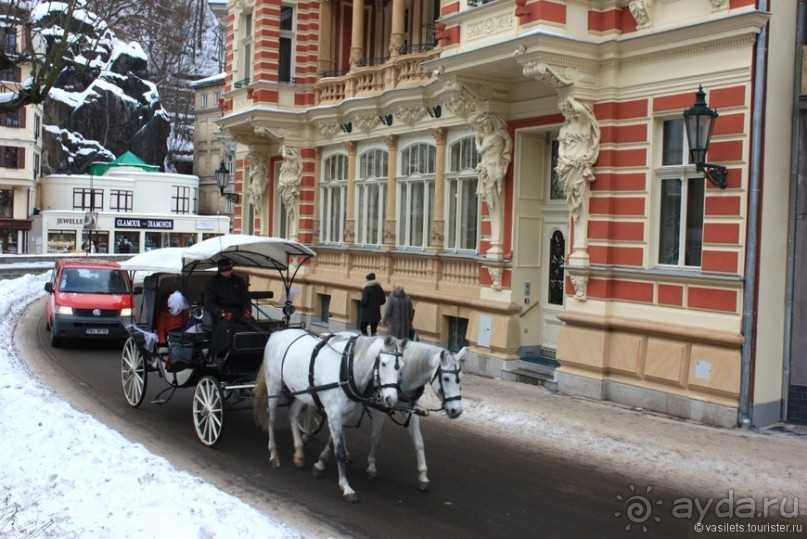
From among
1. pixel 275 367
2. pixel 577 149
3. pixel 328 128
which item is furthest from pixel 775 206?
pixel 328 128

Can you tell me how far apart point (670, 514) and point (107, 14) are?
10487mm

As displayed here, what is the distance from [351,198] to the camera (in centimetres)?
2086

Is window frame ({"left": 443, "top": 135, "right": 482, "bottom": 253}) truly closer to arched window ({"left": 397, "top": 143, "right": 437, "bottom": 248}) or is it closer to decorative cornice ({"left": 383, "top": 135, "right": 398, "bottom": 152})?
arched window ({"left": 397, "top": 143, "right": 437, "bottom": 248})

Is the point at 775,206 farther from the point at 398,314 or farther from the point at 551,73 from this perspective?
the point at 398,314

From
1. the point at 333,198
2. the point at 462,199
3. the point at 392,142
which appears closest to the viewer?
the point at 462,199

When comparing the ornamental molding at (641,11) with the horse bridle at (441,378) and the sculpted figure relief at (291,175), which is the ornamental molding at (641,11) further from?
the sculpted figure relief at (291,175)

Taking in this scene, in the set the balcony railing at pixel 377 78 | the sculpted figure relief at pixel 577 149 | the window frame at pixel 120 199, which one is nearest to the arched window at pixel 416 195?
the balcony railing at pixel 377 78

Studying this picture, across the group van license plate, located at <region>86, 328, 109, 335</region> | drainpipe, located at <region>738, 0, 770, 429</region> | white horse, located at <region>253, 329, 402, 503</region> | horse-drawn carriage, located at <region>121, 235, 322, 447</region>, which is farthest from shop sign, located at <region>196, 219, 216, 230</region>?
drainpipe, located at <region>738, 0, 770, 429</region>

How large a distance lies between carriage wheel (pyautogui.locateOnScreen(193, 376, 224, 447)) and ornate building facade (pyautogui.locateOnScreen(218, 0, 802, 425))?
19.8 feet

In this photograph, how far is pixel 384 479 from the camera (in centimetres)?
870

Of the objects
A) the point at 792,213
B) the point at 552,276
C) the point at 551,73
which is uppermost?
the point at 551,73

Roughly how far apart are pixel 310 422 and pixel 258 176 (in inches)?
629

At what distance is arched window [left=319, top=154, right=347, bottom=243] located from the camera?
2166 cm

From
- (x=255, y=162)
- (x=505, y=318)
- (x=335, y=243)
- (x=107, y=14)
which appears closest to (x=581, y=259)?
(x=505, y=318)
